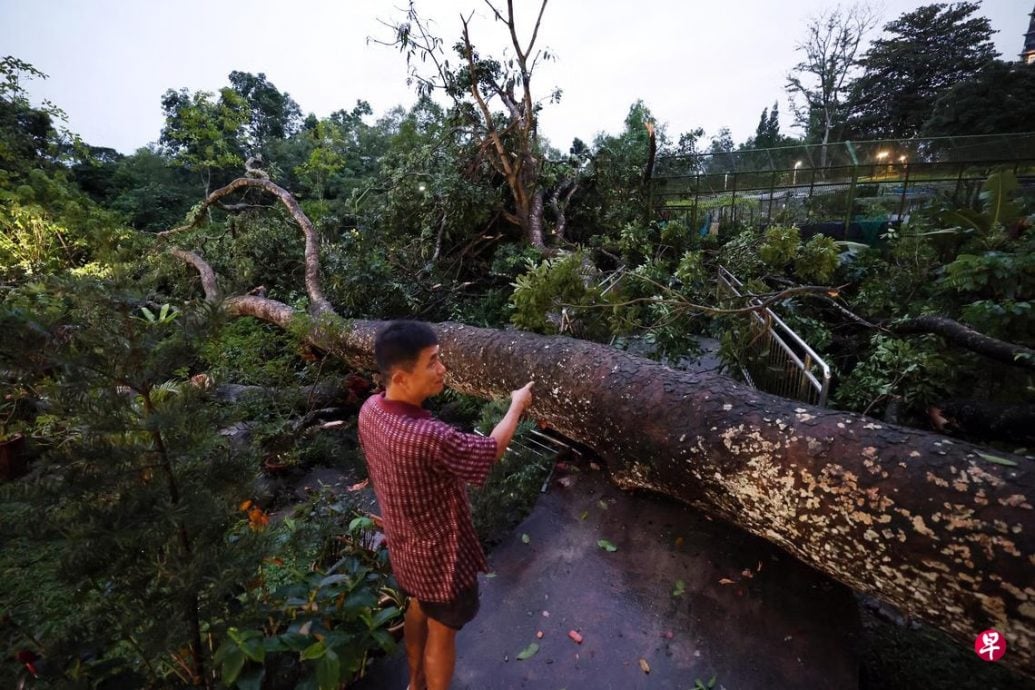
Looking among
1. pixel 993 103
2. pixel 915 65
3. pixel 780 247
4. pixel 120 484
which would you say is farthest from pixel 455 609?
pixel 915 65

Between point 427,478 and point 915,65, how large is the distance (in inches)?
1645

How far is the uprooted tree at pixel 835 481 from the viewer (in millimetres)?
1512

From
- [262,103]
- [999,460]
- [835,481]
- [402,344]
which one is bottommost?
[835,481]

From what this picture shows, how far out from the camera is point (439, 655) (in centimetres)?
168

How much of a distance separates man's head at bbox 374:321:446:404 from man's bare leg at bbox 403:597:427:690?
0.89m

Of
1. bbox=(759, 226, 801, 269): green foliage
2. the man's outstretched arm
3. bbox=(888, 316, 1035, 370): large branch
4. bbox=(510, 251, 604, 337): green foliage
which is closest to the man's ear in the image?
the man's outstretched arm

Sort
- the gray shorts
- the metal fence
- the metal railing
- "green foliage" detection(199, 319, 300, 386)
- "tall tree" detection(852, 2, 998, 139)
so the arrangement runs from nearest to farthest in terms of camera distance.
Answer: the gray shorts → the metal railing → "green foliage" detection(199, 319, 300, 386) → the metal fence → "tall tree" detection(852, 2, 998, 139)

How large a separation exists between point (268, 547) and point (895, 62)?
42.2 metres

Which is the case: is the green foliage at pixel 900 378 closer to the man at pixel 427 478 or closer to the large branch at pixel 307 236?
the man at pixel 427 478

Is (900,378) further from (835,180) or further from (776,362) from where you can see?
(835,180)

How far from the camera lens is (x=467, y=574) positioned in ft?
5.40

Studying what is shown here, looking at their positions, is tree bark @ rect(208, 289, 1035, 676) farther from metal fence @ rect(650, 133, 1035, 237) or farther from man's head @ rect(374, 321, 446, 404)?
metal fence @ rect(650, 133, 1035, 237)

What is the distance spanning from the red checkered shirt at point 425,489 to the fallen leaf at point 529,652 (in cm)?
75

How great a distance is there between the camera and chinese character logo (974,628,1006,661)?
1.50 metres
